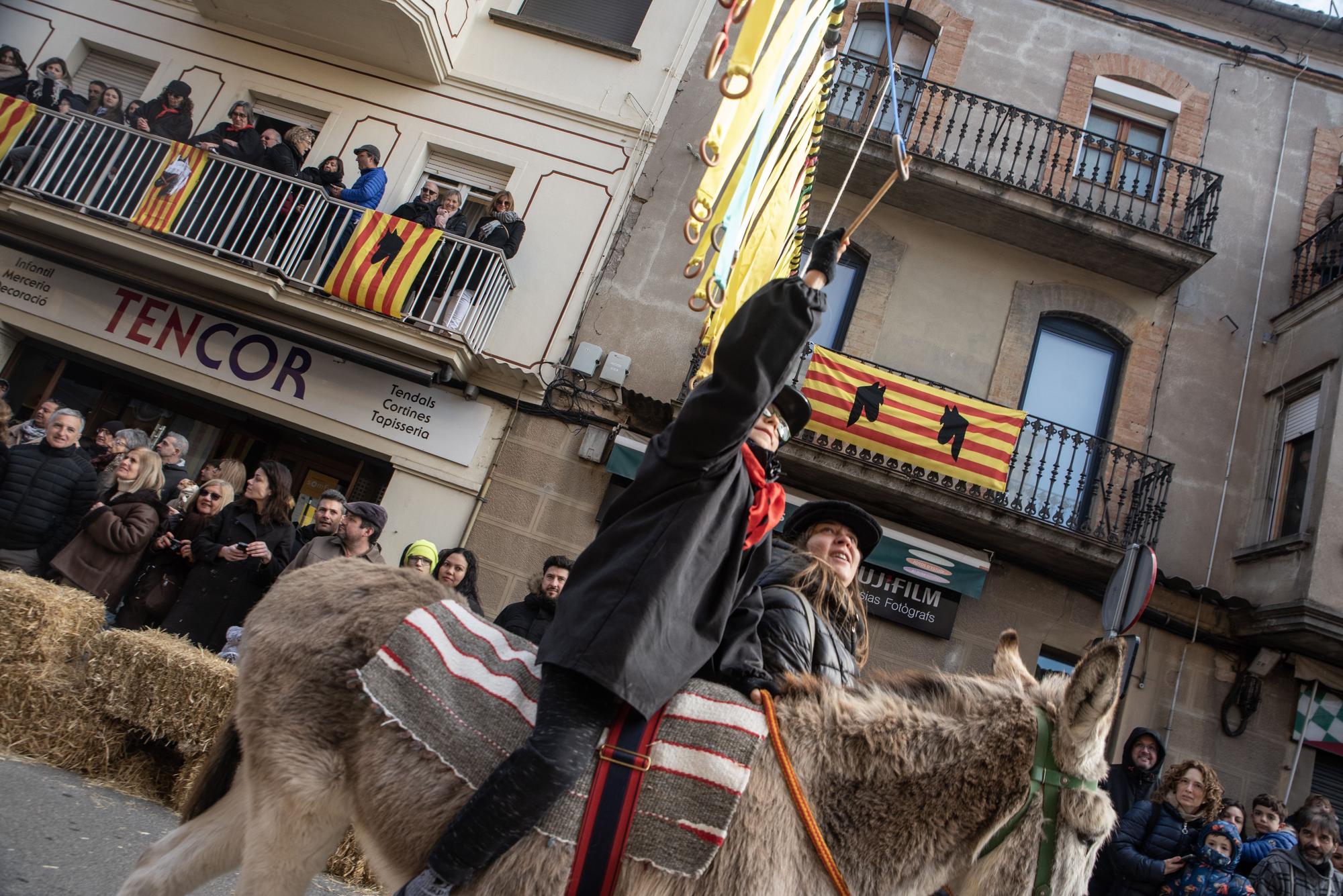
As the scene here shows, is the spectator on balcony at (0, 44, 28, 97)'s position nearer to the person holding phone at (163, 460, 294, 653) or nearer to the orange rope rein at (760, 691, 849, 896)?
the person holding phone at (163, 460, 294, 653)

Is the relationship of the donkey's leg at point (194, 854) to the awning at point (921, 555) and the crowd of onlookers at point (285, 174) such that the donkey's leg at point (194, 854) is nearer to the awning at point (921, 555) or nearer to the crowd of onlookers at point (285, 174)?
the awning at point (921, 555)

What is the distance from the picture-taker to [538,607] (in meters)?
6.50

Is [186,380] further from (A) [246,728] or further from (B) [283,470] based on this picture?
(A) [246,728]

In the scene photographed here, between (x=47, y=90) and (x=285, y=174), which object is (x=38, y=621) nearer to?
(x=285, y=174)

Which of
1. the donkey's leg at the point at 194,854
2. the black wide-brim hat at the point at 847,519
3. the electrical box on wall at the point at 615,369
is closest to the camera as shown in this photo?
the donkey's leg at the point at 194,854

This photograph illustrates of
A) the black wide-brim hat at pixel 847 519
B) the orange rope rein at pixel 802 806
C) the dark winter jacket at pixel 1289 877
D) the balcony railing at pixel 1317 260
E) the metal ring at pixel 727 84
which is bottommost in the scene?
the orange rope rein at pixel 802 806

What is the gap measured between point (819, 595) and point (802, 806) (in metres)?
0.90

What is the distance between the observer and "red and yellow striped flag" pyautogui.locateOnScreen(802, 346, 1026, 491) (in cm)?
1081

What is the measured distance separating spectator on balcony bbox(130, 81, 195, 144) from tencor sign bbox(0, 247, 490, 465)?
2.33m

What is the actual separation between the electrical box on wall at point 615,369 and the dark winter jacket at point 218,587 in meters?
5.49

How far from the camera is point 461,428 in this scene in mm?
11133

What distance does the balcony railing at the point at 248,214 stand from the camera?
36.5ft

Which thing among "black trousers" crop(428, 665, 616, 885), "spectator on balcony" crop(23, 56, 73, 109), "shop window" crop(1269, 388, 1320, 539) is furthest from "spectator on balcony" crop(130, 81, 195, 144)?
"shop window" crop(1269, 388, 1320, 539)

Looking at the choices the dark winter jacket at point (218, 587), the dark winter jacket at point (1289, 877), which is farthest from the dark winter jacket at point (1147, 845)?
the dark winter jacket at point (218, 587)
